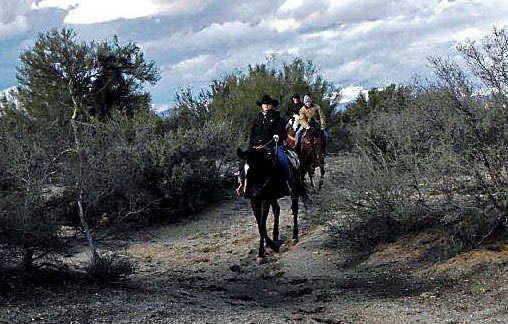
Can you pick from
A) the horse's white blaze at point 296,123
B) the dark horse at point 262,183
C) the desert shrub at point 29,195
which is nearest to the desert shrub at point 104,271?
the desert shrub at point 29,195

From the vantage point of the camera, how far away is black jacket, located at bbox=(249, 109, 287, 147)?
12641mm

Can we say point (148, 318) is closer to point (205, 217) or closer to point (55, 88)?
point (205, 217)

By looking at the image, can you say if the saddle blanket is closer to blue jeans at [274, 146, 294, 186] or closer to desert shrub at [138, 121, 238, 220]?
blue jeans at [274, 146, 294, 186]

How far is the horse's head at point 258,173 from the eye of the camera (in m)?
11.8

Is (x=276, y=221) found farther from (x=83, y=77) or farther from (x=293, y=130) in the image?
(x=83, y=77)

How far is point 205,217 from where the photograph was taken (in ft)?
57.0

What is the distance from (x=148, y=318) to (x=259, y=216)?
15.5 feet

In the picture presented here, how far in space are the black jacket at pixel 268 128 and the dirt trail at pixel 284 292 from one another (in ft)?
6.22

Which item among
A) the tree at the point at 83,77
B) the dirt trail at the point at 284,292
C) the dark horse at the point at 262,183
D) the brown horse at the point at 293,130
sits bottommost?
the dirt trail at the point at 284,292

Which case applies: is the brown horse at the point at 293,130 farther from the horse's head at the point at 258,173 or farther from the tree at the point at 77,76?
the tree at the point at 77,76

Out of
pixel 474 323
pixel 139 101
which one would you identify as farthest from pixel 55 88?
pixel 474 323

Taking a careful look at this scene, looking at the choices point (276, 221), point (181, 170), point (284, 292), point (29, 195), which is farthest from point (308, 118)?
point (29, 195)

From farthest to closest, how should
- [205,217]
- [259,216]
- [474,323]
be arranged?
[205,217]
[259,216]
[474,323]

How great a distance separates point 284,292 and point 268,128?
363cm
